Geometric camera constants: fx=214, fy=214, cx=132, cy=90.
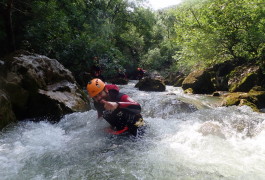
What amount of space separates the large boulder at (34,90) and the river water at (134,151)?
1.50 feet

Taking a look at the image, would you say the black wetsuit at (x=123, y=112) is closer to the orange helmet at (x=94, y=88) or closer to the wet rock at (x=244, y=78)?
the orange helmet at (x=94, y=88)

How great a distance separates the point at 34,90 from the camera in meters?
6.25

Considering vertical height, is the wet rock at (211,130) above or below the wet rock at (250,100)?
below

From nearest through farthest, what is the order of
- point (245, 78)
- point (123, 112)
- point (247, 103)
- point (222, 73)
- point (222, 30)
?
point (123, 112), point (247, 103), point (245, 78), point (222, 30), point (222, 73)

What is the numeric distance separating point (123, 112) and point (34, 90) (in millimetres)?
3256

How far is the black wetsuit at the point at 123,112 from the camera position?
439 cm

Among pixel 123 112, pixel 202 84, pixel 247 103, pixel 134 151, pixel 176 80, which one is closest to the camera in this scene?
pixel 134 151

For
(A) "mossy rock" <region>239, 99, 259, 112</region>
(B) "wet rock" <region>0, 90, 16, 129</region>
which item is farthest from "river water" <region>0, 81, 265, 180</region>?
(A) "mossy rock" <region>239, 99, 259, 112</region>

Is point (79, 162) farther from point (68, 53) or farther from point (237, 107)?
point (68, 53)

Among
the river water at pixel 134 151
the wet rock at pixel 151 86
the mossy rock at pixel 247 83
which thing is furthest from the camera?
the wet rock at pixel 151 86

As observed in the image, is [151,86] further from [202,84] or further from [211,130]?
[211,130]

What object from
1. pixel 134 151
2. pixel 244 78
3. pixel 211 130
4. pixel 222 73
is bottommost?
pixel 134 151

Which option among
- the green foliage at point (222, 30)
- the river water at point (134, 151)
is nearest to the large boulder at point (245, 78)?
the green foliage at point (222, 30)

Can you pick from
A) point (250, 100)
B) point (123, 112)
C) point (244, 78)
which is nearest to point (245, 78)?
point (244, 78)
